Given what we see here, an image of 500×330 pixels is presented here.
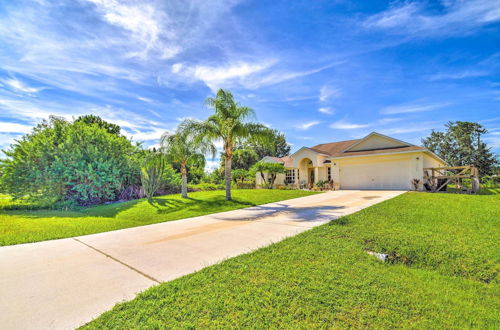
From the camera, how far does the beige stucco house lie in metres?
17.0

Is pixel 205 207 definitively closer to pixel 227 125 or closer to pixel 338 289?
pixel 227 125

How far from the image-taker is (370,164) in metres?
18.9

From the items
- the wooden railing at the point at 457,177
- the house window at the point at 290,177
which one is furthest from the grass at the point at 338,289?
the house window at the point at 290,177

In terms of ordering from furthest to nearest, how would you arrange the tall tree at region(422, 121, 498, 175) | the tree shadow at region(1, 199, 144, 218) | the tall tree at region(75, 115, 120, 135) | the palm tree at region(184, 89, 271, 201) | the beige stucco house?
the tall tree at region(422, 121, 498, 175) → the tall tree at region(75, 115, 120, 135) → the beige stucco house → the palm tree at region(184, 89, 271, 201) → the tree shadow at region(1, 199, 144, 218)

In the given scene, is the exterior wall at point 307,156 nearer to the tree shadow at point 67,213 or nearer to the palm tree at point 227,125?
the palm tree at point 227,125

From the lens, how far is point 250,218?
27.0 ft

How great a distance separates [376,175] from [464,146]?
92.8ft

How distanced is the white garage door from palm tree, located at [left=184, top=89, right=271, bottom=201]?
1048cm

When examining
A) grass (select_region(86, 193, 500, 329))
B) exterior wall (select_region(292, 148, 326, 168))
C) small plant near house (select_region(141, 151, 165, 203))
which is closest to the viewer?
grass (select_region(86, 193, 500, 329))

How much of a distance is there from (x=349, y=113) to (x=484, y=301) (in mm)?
19236

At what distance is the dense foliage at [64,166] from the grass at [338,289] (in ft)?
43.0

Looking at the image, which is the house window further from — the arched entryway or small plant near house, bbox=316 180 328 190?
small plant near house, bbox=316 180 328 190

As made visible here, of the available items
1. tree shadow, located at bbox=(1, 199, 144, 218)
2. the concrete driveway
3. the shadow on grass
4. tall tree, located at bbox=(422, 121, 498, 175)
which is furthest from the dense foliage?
tall tree, located at bbox=(422, 121, 498, 175)

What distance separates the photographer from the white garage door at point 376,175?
1734 centimetres
